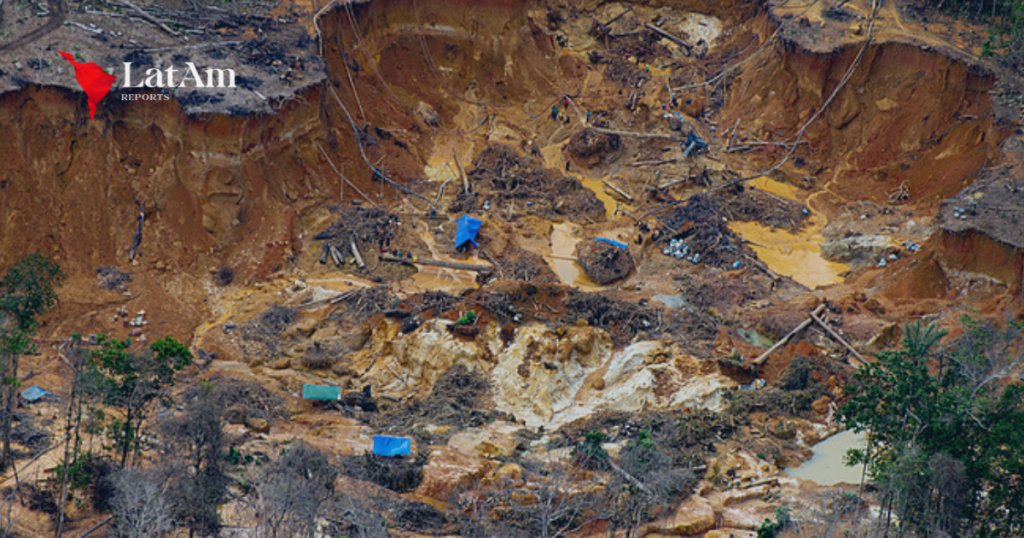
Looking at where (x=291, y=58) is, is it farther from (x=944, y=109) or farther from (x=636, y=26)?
(x=944, y=109)

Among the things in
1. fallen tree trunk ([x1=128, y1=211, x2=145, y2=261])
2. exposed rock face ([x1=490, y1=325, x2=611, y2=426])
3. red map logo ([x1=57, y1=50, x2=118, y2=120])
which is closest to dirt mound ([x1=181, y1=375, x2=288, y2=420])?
exposed rock face ([x1=490, y1=325, x2=611, y2=426])

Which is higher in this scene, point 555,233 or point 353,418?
point 555,233

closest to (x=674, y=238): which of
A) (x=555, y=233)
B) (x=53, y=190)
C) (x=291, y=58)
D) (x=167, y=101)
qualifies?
(x=555, y=233)

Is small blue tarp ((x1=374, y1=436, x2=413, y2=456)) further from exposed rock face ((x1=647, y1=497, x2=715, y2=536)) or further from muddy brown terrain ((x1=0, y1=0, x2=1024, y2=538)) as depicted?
exposed rock face ((x1=647, y1=497, x2=715, y2=536))

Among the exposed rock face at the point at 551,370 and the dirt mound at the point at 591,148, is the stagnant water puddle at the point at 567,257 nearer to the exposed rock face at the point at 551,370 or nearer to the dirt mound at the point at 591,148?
the dirt mound at the point at 591,148

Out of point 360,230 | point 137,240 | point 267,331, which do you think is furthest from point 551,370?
point 137,240

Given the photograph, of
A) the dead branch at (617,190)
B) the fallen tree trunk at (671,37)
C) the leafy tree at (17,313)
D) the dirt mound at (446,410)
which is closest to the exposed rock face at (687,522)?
the dirt mound at (446,410)
